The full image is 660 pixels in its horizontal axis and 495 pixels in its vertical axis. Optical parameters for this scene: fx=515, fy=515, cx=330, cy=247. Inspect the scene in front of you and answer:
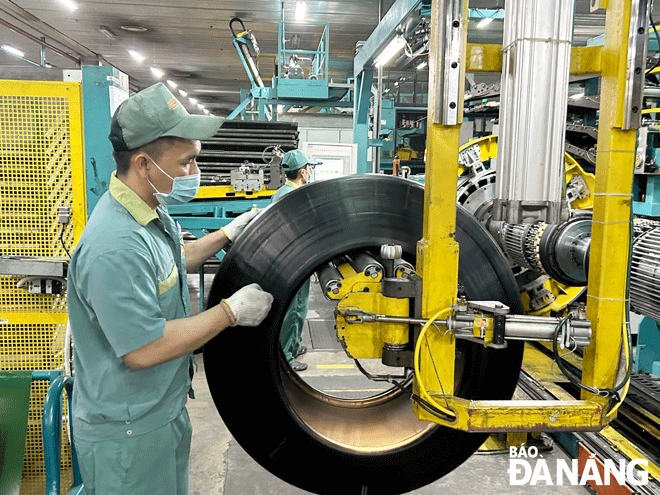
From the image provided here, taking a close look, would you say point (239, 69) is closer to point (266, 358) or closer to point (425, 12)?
point (425, 12)

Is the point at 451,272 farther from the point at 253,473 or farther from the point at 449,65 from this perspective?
the point at 253,473

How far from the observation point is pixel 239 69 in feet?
47.1

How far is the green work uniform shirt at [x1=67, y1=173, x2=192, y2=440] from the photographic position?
133cm

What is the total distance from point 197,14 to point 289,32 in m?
1.92

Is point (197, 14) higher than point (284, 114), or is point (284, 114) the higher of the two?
point (197, 14)

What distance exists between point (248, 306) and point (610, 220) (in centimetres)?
102

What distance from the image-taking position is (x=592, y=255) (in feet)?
4.83

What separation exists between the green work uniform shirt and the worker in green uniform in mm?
2479

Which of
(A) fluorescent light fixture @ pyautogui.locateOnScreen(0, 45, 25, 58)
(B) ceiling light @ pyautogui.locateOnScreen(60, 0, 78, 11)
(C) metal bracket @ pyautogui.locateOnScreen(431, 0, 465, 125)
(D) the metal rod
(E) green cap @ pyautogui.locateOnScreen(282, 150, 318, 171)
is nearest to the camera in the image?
(C) metal bracket @ pyautogui.locateOnScreen(431, 0, 465, 125)

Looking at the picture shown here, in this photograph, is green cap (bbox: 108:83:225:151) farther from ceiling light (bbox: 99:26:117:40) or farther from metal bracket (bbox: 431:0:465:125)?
ceiling light (bbox: 99:26:117:40)

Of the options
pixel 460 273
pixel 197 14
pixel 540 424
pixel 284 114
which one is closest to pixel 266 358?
pixel 460 273

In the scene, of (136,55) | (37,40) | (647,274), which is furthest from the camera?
(136,55)

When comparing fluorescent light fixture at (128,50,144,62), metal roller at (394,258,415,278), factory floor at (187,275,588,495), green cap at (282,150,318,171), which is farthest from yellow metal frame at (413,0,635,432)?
fluorescent light fixture at (128,50,144,62)

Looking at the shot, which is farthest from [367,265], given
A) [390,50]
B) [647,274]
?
[390,50]
